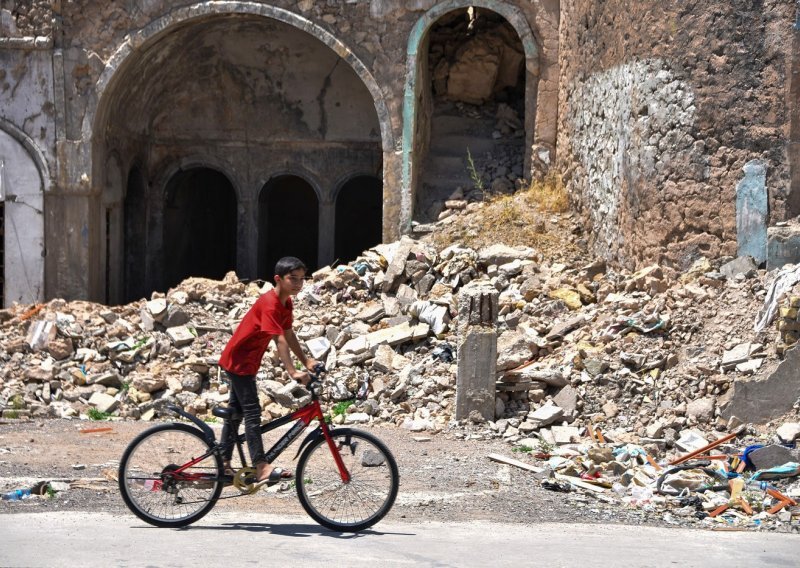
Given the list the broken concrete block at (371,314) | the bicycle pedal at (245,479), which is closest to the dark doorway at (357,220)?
the broken concrete block at (371,314)

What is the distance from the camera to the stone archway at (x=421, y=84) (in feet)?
50.5

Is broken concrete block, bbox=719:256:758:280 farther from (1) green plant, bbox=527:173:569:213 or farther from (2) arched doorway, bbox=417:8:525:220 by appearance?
(2) arched doorway, bbox=417:8:525:220

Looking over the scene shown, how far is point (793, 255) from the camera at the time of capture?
10805 mm

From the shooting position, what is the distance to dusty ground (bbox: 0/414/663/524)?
7.60 metres

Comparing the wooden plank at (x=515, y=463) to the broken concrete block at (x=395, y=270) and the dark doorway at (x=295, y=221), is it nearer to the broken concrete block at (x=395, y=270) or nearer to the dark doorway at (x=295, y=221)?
the broken concrete block at (x=395, y=270)

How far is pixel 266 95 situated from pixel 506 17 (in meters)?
5.00

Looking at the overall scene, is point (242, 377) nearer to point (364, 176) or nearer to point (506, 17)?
point (506, 17)

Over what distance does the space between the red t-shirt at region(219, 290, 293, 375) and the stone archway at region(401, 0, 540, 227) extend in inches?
361

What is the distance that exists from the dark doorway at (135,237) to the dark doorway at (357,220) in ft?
14.2

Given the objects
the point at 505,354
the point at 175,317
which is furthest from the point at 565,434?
the point at 175,317

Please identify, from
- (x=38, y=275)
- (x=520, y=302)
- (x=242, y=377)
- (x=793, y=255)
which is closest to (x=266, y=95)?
(x=38, y=275)

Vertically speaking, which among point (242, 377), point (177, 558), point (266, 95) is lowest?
point (177, 558)

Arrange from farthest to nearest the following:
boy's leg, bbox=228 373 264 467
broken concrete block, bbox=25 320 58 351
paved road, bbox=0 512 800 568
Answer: broken concrete block, bbox=25 320 58 351, boy's leg, bbox=228 373 264 467, paved road, bbox=0 512 800 568

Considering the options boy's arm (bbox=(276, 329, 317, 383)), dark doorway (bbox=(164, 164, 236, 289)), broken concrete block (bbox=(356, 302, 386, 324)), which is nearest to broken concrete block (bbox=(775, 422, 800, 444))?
boy's arm (bbox=(276, 329, 317, 383))
